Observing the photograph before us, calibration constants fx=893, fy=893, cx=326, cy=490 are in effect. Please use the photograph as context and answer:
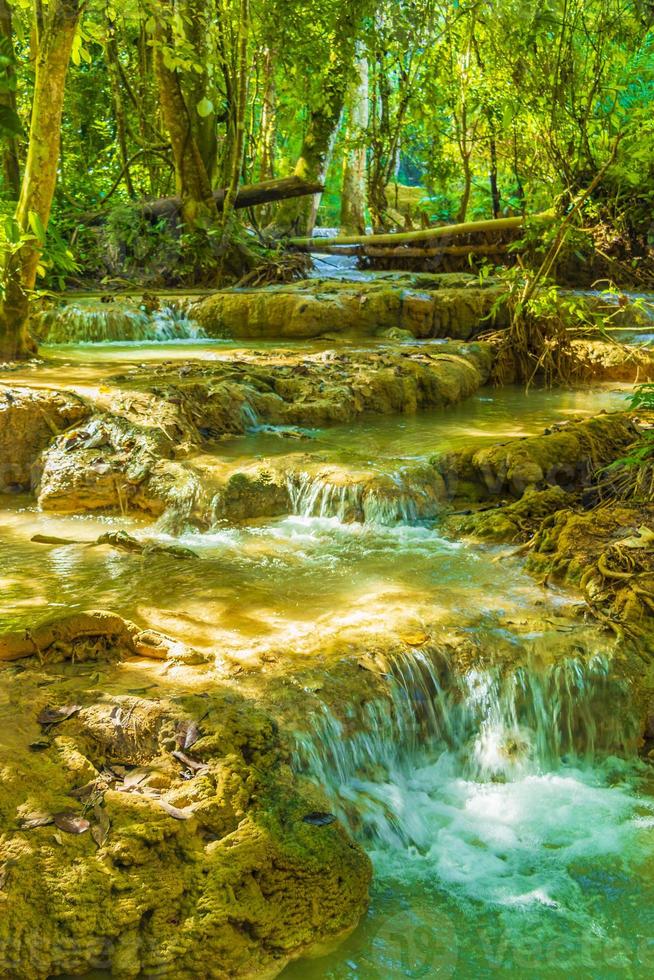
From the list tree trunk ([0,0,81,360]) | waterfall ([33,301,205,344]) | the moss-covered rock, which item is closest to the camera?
the moss-covered rock

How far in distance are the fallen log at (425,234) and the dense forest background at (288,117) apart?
0.40 metres

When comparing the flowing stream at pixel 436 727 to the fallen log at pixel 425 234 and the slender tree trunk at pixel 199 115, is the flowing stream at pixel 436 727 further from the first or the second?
the slender tree trunk at pixel 199 115

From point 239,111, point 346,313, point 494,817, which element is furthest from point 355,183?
point 494,817

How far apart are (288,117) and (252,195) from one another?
7.26 feet

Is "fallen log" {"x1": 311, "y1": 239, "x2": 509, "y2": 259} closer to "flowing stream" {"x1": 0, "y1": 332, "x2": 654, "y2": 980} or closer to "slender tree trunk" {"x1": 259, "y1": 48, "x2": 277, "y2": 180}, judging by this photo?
"slender tree trunk" {"x1": 259, "y1": 48, "x2": 277, "y2": 180}

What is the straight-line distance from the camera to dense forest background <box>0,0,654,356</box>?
777cm

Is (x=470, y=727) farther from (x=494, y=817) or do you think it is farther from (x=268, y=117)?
(x=268, y=117)

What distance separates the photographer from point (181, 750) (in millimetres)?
3246

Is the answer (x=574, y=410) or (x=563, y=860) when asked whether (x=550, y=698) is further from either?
(x=574, y=410)

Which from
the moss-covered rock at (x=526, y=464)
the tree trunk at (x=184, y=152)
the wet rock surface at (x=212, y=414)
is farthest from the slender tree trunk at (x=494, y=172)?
the moss-covered rock at (x=526, y=464)

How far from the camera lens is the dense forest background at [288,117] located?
25.5 ft

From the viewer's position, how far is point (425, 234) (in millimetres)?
14500

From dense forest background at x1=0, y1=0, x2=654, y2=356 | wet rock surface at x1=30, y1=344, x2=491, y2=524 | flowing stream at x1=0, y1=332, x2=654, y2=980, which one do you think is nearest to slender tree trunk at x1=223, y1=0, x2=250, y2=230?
dense forest background at x1=0, y1=0, x2=654, y2=356

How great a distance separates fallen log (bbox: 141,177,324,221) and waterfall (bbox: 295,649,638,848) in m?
11.5
